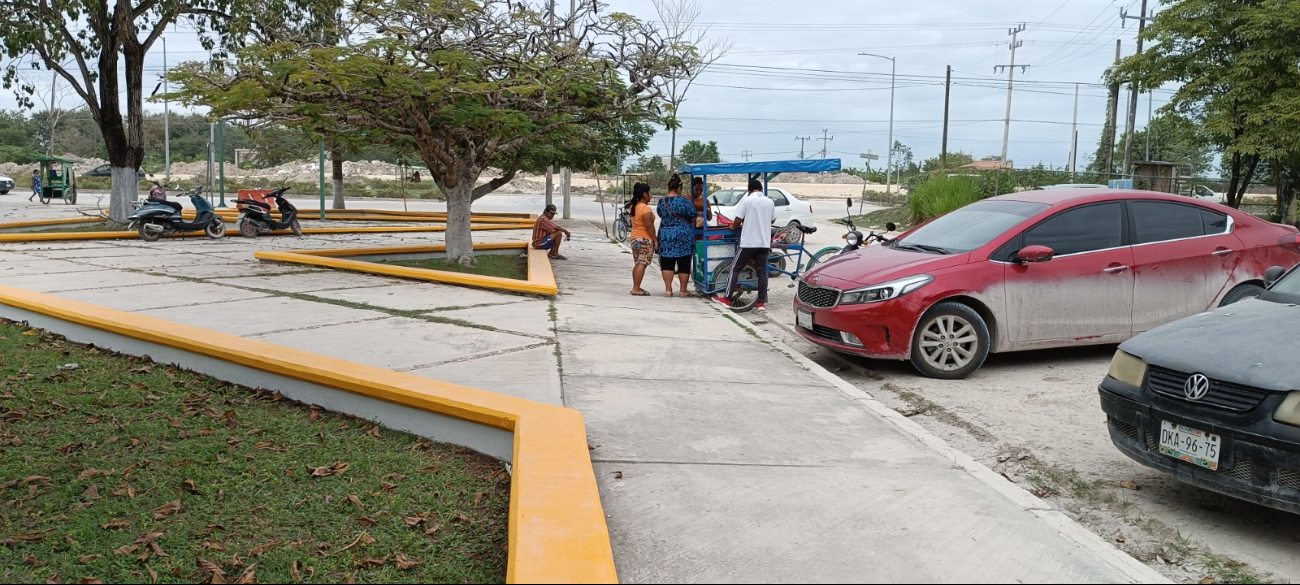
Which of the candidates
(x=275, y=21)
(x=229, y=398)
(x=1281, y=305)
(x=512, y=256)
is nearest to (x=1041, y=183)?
(x=512, y=256)

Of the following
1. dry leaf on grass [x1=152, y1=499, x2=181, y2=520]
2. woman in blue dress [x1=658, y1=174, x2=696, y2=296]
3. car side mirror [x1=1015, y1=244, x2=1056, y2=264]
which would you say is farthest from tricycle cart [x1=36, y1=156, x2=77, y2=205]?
car side mirror [x1=1015, y1=244, x2=1056, y2=264]

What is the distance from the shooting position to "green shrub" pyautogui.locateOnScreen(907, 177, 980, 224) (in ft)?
88.9

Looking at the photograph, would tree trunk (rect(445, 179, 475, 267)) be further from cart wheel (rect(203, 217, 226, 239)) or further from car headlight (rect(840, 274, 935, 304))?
car headlight (rect(840, 274, 935, 304))

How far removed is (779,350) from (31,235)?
14.7 m

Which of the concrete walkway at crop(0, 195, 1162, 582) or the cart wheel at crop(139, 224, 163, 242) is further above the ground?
the cart wheel at crop(139, 224, 163, 242)

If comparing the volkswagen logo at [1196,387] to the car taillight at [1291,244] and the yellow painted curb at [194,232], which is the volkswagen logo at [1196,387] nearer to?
the car taillight at [1291,244]

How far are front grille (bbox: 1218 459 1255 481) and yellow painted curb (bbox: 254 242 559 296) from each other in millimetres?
7736

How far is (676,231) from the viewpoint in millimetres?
11383

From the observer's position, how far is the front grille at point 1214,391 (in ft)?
13.2

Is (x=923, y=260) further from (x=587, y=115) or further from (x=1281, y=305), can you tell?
(x=587, y=115)

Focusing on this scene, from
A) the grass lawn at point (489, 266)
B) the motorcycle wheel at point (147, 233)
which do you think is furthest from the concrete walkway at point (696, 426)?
the motorcycle wheel at point (147, 233)

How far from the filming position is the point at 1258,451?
12.9 ft

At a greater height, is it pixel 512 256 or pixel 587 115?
pixel 587 115

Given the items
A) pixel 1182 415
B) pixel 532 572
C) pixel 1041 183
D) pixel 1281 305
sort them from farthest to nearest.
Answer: pixel 1041 183 < pixel 1281 305 < pixel 1182 415 < pixel 532 572
